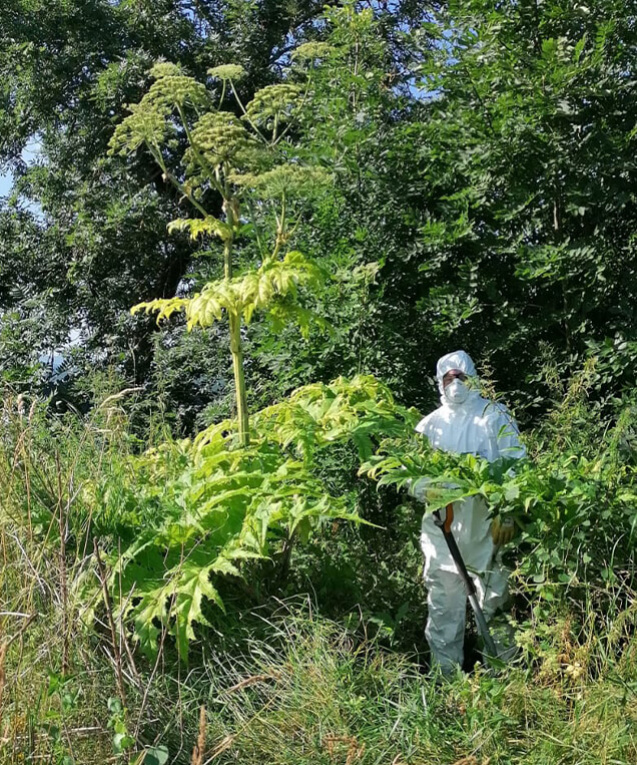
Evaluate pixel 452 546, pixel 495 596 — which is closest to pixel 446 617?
pixel 495 596

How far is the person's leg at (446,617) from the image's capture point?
3.79 metres

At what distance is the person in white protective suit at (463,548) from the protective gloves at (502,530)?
0.08 metres

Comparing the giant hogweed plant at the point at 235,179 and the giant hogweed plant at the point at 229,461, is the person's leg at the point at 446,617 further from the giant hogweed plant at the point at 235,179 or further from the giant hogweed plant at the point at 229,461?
the giant hogweed plant at the point at 235,179

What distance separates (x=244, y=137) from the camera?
3.59 meters

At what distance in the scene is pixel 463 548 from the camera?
3.79 m

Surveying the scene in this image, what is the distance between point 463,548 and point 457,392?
2.28 ft

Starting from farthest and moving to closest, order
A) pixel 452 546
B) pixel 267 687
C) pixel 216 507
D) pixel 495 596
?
pixel 495 596, pixel 452 546, pixel 216 507, pixel 267 687

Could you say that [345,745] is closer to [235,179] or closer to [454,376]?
[454,376]

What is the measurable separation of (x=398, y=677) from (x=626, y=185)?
3136 mm

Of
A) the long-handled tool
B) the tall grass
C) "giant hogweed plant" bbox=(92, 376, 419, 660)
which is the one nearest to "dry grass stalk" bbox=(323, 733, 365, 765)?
the tall grass

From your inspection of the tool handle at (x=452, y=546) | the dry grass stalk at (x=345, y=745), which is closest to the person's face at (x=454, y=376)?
the tool handle at (x=452, y=546)

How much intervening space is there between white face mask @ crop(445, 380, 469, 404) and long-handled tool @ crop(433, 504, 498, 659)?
56cm

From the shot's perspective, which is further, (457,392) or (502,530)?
(457,392)

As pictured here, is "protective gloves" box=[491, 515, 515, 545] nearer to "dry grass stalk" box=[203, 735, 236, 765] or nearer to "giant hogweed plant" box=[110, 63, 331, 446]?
"giant hogweed plant" box=[110, 63, 331, 446]
